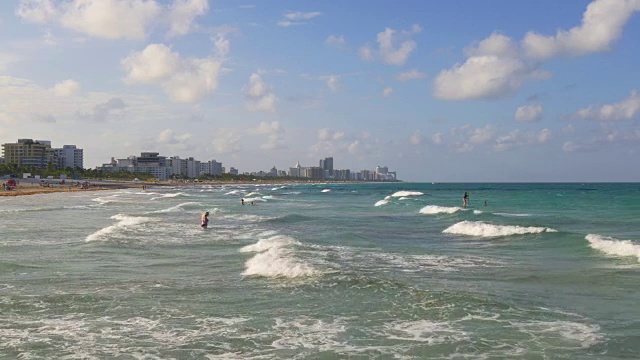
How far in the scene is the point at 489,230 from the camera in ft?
108

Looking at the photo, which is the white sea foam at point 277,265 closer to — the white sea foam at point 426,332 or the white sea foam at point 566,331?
the white sea foam at point 426,332

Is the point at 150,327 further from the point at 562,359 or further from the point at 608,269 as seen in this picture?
the point at 608,269

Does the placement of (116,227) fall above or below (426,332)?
above

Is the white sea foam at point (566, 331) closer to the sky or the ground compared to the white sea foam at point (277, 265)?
closer to the ground

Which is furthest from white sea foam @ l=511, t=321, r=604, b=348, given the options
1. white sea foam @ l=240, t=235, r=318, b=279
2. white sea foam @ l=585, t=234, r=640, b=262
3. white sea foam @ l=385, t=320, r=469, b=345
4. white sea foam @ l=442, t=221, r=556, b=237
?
white sea foam @ l=442, t=221, r=556, b=237

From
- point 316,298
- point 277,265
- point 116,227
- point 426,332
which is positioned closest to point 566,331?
point 426,332

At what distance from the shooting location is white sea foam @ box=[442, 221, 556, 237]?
105ft

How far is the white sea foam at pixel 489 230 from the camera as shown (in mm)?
32031

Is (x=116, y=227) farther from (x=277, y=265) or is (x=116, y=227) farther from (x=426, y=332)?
(x=426, y=332)

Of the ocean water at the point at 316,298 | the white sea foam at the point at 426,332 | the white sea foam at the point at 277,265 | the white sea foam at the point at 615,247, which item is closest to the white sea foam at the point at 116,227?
the ocean water at the point at 316,298

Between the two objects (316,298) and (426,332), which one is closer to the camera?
(426,332)

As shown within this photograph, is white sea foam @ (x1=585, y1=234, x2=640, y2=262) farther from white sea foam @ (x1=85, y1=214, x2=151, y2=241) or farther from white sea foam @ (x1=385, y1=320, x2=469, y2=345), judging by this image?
white sea foam @ (x1=85, y1=214, x2=151, y2=241)

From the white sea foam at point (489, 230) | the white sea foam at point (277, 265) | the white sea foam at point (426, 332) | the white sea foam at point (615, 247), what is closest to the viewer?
the white sea foam at point (426, 332)

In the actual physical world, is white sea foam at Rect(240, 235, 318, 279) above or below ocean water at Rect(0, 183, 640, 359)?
above
